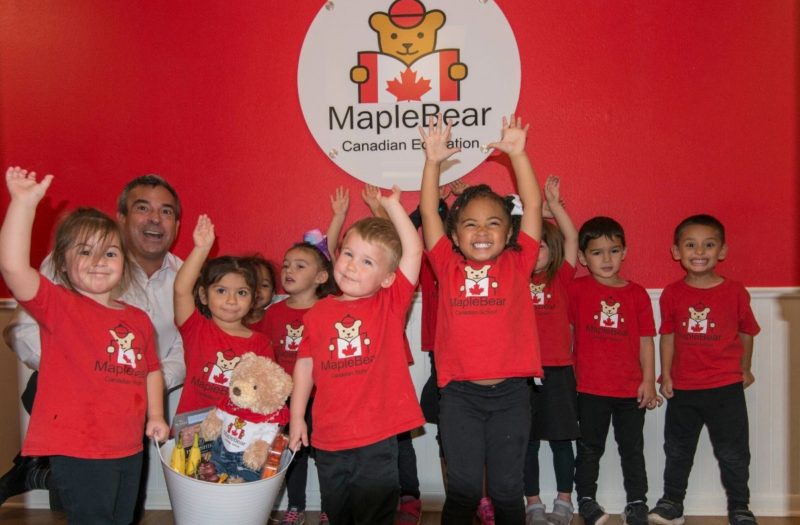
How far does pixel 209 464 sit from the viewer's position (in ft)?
7.06

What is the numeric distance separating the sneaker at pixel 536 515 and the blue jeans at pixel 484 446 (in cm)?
55

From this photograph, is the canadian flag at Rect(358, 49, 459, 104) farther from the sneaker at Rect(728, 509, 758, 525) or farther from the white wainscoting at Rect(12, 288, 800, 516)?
the sneaker at Rect(728, 509, 758, 525)

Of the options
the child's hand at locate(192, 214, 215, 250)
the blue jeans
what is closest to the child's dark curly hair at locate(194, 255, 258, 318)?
the child's hand at locate(192, 214, 215, 250)

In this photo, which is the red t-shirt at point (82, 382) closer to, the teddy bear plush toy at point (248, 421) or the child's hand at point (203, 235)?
the teddy bear plush toy at point (248, 421)

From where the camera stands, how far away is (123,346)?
6.64 feet

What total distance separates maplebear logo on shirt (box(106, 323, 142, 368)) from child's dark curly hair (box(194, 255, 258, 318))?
0.50m

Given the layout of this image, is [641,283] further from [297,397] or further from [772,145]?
[297,397]

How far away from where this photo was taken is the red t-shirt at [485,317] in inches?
88.0

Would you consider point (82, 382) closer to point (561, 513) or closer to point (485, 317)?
point (485, 317)

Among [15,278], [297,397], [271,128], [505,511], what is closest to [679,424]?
[505,511]

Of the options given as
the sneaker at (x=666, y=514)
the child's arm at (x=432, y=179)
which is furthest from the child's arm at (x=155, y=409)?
the sneaker at (x=666, y=514)

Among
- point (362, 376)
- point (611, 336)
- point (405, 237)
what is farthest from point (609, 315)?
point (362, 376)

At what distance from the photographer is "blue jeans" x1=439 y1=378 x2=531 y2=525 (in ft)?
7.34

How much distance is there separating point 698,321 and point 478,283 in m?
1.12
